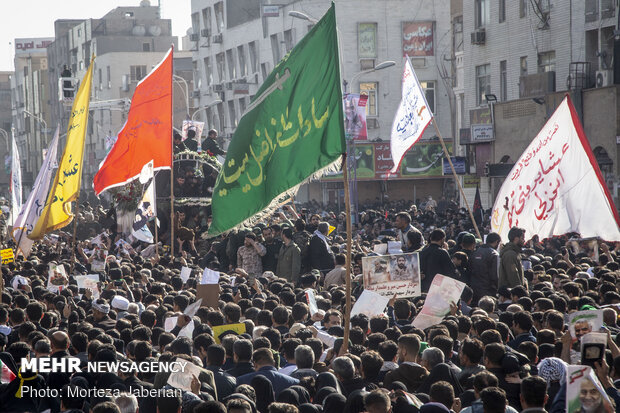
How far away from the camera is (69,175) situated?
1642 centimetres

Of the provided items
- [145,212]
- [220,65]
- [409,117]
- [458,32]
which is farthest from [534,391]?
[220,65]

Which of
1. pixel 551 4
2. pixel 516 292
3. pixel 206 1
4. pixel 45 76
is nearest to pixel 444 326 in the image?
pixel 516 292

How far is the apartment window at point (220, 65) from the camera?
206 feet

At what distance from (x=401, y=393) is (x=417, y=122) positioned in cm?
1256

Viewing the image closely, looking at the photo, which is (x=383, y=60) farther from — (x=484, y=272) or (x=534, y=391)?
(x=534, y=391)

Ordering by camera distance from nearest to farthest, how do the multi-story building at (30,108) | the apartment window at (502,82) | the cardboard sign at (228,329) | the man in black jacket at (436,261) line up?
the cardboard sign at (228,329), the man in black jacket at (436,261), the apartment window at (502,82), the multi-story building at (30,108)

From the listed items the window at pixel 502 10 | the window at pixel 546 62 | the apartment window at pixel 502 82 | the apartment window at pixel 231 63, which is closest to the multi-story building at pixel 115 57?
the apartment window at pixel 231 63

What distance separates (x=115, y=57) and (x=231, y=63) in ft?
78.4

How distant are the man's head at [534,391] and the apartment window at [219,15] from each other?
5807 cm

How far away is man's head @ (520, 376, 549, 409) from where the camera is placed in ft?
20.4

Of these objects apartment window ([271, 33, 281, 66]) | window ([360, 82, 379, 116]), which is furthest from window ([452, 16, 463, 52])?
apartment window ([271, 33, 281, 66])

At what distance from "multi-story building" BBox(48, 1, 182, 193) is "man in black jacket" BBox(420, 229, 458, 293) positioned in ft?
212

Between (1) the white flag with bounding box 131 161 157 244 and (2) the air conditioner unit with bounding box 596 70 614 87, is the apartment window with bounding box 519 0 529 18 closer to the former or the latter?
(2) the air conditioner unit with bounding box 596 70 614 87

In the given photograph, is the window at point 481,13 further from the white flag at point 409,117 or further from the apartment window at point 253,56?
the apartment window at point 253,56
